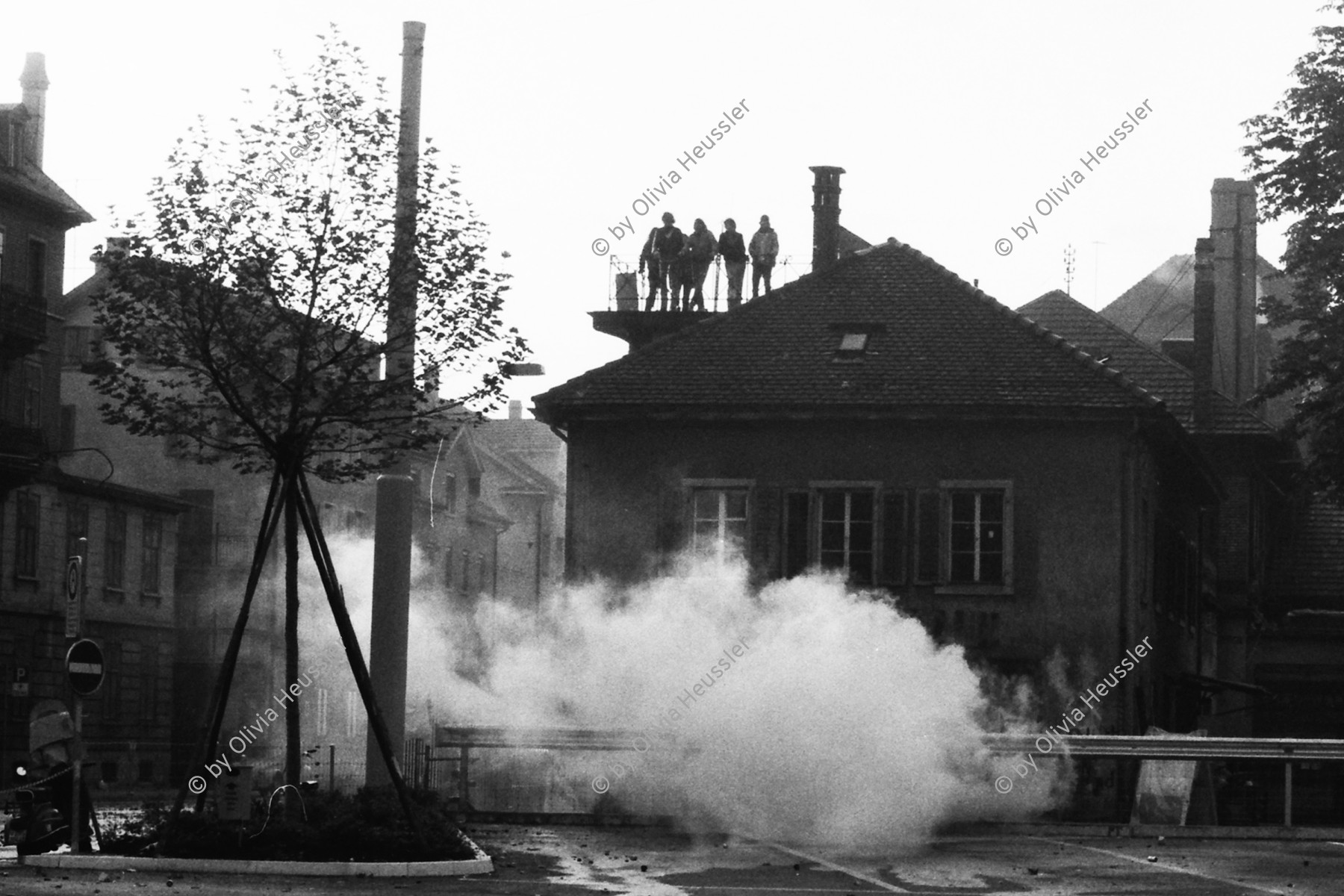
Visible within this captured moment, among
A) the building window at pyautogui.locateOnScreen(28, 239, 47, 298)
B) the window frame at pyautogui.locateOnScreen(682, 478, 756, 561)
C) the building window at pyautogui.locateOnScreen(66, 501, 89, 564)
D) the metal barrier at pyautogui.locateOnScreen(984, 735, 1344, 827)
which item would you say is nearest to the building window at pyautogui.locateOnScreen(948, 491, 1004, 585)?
the window frame at pyautogui.locateOnScreen(682, 478, 756, 561)

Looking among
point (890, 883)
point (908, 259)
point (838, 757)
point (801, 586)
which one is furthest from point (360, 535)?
point (890, 883)

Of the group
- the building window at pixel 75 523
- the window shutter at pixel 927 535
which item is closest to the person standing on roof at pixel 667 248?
the window shutter at pixel 927 535

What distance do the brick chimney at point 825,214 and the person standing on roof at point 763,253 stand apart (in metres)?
0.84

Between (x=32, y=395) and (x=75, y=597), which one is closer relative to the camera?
(x=75, y=597)

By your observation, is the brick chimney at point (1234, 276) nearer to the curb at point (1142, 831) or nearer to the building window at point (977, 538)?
the building window at point (977, 538)

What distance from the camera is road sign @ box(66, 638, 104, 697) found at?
20.8 m

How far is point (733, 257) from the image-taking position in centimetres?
4422

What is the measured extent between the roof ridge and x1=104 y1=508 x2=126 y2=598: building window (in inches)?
1064

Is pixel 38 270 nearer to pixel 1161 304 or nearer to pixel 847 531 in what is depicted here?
pixel 847 531

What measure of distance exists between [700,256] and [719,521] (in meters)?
7.08

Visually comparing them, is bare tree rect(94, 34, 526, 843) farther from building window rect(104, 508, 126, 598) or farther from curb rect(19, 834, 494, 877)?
building window rect(104, 508, 126, 598)

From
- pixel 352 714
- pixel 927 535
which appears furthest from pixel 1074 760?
pixel 352 714

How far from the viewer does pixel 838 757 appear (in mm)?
26672

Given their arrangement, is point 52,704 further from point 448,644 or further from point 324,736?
point 324,736
